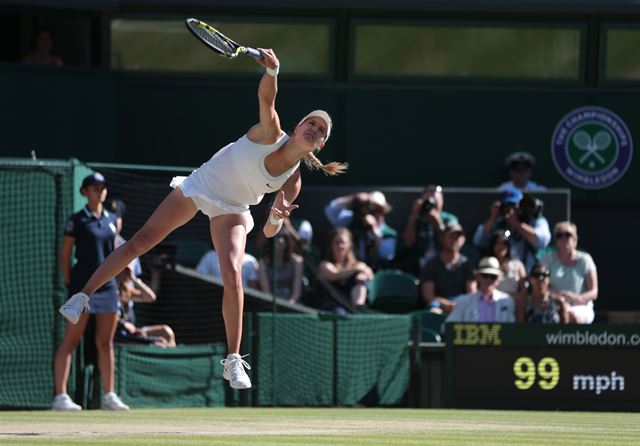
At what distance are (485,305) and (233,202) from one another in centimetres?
624

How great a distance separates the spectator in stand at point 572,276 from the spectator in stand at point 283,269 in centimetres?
266

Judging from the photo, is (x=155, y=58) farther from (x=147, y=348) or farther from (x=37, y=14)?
(x=147, y=348)

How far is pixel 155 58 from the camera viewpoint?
20250 millimetres

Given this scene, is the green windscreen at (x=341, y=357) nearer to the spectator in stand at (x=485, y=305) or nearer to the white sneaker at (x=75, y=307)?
the spectator in stand at (x=485, y=305)

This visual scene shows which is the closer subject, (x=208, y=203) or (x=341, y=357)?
(x=208, y=203)

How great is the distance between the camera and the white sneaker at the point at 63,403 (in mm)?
13625

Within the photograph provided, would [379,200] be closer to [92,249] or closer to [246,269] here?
[246,269]

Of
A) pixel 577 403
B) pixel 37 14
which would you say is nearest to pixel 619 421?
pixel 577 403

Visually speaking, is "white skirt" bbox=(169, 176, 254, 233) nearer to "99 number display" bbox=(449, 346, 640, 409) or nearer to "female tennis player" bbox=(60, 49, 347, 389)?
"female tennis player" bbox=(60, 49, 347, 389)

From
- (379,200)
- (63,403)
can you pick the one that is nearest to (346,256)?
(379,200)

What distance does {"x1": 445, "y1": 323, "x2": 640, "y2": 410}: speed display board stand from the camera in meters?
15.6

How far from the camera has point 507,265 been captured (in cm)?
1681

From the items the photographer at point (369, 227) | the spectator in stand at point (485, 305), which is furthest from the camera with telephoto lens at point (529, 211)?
the spectator in stand at point (485, 305)

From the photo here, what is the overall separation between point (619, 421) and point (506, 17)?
892 centimetres
